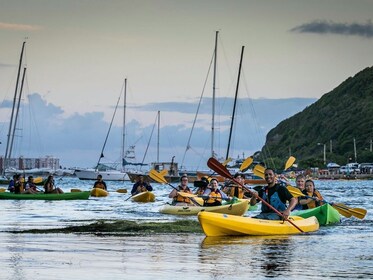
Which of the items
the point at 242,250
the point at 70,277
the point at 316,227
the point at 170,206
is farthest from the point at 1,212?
the point at 70,277

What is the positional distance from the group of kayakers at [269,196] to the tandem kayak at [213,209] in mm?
284

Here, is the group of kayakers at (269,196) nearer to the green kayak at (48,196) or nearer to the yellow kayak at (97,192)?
the green kayak at (48,196)

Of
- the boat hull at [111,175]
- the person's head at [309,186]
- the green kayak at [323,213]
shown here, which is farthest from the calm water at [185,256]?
the boat hull at [111,175]

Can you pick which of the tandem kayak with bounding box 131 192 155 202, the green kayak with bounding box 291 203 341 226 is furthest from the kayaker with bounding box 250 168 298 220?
the tandem kayak with bounding box 131 192 155 202

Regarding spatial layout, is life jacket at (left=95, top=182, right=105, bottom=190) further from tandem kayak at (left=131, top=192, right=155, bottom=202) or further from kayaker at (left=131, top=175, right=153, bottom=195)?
tandem kayak at (left=131, top=192, right=155, bottom=202)

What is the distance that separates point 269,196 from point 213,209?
23.8 feet

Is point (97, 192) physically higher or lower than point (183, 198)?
lower

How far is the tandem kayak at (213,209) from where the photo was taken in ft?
92.7

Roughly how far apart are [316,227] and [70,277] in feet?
38.1

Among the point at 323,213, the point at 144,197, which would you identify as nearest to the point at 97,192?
the point at 144,197

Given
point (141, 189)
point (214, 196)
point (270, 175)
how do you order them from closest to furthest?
point (270, 175) < point (214, 196) < point (141, 189)

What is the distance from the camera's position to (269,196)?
2078 cm

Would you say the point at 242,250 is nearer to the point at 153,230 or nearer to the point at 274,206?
the point at 274,206

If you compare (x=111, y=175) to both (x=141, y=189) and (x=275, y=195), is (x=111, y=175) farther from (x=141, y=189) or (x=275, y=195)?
(x=275, y=195)
